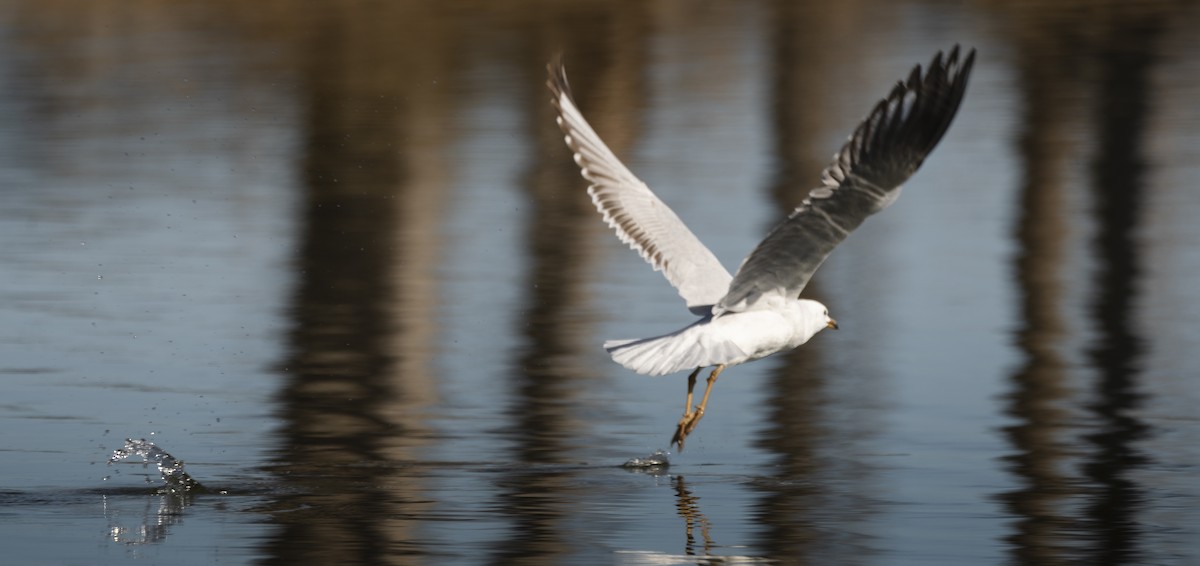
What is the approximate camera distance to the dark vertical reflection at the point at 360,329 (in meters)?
7.87

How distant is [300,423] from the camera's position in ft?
30.7

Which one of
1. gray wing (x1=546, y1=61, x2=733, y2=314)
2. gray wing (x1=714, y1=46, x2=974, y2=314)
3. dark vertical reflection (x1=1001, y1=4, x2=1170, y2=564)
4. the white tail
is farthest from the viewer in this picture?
gray wing (x1=546, y1=61, x2=733, y2=314)

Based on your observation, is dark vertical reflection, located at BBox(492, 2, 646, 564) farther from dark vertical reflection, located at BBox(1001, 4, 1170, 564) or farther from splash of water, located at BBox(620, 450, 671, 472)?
dark vertical reflection, located at BBox(1001, 4, 1170, 564)

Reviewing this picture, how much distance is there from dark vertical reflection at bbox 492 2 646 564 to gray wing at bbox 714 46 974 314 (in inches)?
51.9

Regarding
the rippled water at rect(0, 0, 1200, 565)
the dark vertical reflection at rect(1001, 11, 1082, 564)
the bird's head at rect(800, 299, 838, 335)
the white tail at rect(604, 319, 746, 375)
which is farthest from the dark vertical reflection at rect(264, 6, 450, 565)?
the dark vertical reflection at rect(1001, 11, 1082, 564)

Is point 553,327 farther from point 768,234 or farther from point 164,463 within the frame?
point 768,234

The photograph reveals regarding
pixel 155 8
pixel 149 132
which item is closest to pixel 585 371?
pixel 149 132

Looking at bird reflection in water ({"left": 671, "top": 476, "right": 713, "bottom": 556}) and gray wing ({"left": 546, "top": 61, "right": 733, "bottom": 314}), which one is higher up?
gray wing ({"left": 546, "top": 61, "right": 733, "bottom": 314})

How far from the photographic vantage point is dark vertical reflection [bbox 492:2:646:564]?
310 inches

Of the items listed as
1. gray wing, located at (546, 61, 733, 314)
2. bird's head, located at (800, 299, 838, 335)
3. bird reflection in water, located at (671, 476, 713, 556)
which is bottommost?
bird reflection in water, located at (671, 476, 713, 556)

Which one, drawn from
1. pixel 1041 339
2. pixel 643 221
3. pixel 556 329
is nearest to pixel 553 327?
pixel 556 329

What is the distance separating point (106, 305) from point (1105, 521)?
6.31 m

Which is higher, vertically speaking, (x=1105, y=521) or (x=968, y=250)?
(x=968, y=250)

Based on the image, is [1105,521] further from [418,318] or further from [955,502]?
[418,318]
